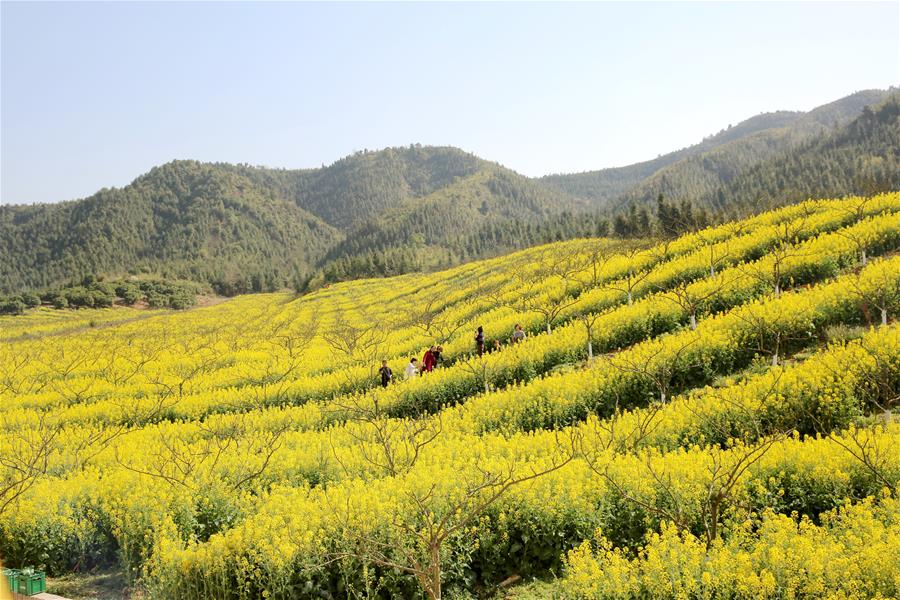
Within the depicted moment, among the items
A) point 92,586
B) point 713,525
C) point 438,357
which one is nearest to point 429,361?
point 438,357

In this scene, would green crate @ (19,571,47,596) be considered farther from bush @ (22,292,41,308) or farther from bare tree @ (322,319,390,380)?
bush @ (22,292,41,308)

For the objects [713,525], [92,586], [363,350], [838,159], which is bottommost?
[92,586]

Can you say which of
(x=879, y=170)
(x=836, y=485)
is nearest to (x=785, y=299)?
(x=836, y=485)

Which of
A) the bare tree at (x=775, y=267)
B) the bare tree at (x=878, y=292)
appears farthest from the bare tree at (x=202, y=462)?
the bare tree at (x=775, y=267)

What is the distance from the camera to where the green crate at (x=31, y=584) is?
8.93m

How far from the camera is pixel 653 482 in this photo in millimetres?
8305

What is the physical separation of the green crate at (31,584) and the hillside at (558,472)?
3.78 feet

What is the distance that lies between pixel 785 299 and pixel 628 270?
14.3 m

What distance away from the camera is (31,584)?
895cm

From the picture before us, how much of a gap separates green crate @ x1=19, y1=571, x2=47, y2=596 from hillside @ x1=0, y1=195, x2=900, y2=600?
1.15m

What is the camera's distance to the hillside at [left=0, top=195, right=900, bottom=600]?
6.71m

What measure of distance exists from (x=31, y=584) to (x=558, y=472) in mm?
8104

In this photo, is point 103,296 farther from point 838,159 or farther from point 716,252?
point 838,159

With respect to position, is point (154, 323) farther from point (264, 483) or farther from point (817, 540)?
point (817, 540)
